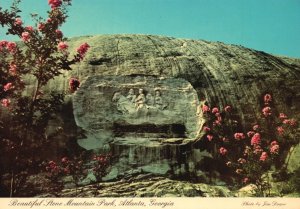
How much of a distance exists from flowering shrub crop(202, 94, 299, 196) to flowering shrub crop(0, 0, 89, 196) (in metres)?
2.89

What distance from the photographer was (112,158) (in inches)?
286

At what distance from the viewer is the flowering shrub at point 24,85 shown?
6121mm

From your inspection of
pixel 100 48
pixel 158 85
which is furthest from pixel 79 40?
pixel 158 85

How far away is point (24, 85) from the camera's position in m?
6.51

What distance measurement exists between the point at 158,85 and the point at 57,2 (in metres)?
2.48

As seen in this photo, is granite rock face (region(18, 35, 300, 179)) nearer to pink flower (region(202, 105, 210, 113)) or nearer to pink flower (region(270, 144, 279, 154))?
pink flower (region(202, 105, 210, 113))

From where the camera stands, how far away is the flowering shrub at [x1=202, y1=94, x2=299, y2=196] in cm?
745

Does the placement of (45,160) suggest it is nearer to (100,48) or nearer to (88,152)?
(88,152)

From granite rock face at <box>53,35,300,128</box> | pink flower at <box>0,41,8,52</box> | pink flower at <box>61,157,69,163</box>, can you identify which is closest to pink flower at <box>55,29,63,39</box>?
pink flower at <box>0,41,8,52</box>

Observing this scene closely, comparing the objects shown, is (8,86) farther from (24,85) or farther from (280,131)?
(280,131)

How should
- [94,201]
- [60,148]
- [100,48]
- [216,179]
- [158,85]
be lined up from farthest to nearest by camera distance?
1. [100,48]
2. [158,85]
3. [216,179]
4. [60,148]
5. [94,201]

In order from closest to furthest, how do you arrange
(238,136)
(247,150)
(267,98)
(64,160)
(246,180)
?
(64,160) → (246,180) → (247,150) → (238,136) → (267,98)

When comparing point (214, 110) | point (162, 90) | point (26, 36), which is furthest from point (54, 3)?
point (214, 110)

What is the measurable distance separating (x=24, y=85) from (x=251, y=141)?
149 inches
